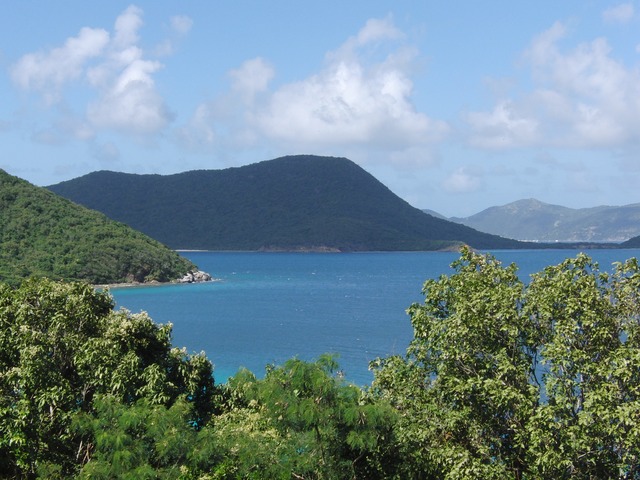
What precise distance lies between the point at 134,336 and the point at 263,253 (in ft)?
562

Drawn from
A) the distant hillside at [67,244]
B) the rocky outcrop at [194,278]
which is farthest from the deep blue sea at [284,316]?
the distant hillside at [67,244]

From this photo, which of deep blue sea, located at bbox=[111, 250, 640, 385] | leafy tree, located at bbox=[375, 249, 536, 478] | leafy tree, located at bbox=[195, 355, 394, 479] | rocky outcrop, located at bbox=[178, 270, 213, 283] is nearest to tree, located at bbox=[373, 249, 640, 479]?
leafy tree, located at bbox=[375, 249, 536, 478]

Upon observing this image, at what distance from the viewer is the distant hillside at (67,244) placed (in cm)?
6950

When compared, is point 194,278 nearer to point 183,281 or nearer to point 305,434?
point 183,281

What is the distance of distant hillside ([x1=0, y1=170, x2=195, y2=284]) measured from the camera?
2736 inches

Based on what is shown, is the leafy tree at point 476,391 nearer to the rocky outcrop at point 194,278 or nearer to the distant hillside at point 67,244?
the distant hillside at point 67,244

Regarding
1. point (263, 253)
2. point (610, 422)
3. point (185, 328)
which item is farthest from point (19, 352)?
point (263, 253)

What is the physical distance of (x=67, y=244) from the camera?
75125 millimetres

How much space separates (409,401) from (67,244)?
69.9m

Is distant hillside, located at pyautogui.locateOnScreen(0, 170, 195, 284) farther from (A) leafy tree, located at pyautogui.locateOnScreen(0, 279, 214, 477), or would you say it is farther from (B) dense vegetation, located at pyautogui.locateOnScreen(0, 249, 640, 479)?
(B) dense vegetation, located at pyautogui.locateOnScreen(0, 249, 640, 479)

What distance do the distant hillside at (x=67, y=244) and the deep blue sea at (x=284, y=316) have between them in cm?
391

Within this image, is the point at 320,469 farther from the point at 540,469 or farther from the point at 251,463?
the point at 540,469

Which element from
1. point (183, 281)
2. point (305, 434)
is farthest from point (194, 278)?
point (305, 434)

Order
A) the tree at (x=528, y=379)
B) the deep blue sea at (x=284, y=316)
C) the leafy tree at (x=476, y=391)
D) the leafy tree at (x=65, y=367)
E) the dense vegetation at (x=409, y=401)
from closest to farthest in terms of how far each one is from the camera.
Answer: the tree at (x=528, y=379), the dense vegetation at (x=409, y=401), the leafy tree at (x=476, y=391), the leafy tree at (x=65, y=367), the deep blue sea at (x=284, y=316)
